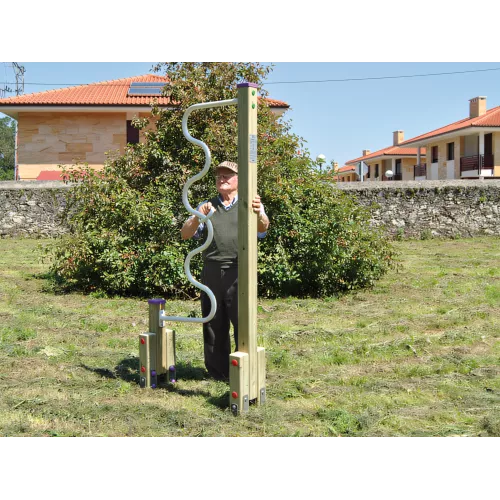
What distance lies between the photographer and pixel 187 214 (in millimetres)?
9227

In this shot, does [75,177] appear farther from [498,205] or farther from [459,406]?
[498,205]

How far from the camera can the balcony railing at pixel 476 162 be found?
114 feet

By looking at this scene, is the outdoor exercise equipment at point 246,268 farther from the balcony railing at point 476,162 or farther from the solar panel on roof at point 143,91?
the balcony railing at point 476,162

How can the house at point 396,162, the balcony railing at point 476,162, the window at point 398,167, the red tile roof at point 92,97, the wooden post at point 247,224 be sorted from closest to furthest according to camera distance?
the wooden post at point 247,224 < the red tile roof at point 92,97 < the balcony railing at point 476,162 < the house at point 396,162 < the window at point 398,167

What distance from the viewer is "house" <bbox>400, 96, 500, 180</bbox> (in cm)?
3462

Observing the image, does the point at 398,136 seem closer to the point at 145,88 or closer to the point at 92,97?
the point at 92,97

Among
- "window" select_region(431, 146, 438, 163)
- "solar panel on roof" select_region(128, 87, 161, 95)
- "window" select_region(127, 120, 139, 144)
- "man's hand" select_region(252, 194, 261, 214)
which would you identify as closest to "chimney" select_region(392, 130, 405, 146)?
"window" select_region(431, 146, 438, 163)

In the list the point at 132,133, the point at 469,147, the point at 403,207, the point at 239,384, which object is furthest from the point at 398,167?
the point at 239,384

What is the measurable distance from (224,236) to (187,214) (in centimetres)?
467

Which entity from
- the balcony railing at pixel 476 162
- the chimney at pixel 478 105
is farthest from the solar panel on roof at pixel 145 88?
the chimney at pixel 478 105

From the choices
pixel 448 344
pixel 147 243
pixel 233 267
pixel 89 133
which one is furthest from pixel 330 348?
pixel 89 133

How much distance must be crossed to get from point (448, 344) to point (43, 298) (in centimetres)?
573

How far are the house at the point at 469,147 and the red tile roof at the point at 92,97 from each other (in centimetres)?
1515

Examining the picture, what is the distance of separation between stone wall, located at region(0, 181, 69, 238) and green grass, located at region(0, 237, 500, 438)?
9266 millimetres
